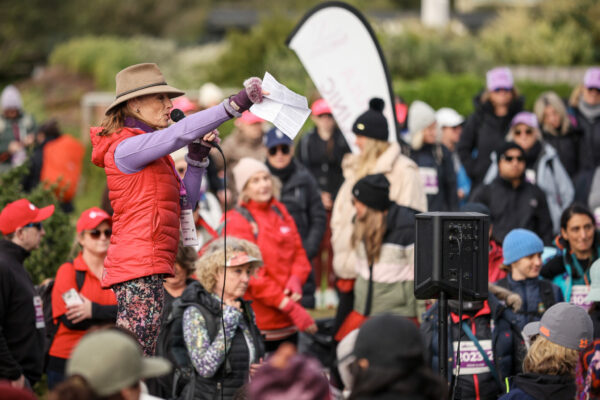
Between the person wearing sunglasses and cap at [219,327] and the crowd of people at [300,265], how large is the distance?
0.01 meters

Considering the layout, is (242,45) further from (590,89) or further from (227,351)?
(227,351)

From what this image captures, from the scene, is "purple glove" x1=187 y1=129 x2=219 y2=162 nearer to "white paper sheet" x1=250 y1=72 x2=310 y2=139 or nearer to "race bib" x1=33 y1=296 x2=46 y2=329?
"white paper sheet" x1=250 y1=72 x2=310 y2=139

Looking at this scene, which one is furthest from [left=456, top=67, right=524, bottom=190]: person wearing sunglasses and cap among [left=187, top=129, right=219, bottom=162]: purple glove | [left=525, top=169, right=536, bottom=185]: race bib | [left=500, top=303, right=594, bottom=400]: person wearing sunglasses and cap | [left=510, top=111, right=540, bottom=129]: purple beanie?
[left=187, top=129, right=219, bottom=162]: purple glove

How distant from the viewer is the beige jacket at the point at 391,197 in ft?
23.5

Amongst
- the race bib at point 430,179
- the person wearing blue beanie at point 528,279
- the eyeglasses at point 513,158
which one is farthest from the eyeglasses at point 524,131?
the person wearing blue beanie at point 528,279

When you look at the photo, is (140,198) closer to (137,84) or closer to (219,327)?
(137,84)

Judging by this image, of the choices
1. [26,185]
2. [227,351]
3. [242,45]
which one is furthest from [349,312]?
[242,45]

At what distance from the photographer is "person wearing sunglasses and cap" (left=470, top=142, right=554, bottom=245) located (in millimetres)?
8055

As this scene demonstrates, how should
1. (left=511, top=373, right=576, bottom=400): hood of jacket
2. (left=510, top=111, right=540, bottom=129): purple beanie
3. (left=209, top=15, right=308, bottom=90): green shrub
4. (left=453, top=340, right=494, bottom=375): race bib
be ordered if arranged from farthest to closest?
(left=209, top=15, right=308, bottom=90): green shrub → (left=510, top=111, right=540, bottom=129): purple beanie → (left=453, top=340, right=494, bottom=375): race bib → (left=511, top=373, right=576, bottom=400): hood of jacket

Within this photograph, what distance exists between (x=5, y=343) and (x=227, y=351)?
4.20ft

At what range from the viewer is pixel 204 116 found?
443cm

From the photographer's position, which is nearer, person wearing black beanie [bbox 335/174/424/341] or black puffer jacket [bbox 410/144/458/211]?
person wearing black beanie [bbox 335/174/424/341]

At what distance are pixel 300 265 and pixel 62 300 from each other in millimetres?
1864

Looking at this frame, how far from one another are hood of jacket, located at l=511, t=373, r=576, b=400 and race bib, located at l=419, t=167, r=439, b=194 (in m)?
4.34
